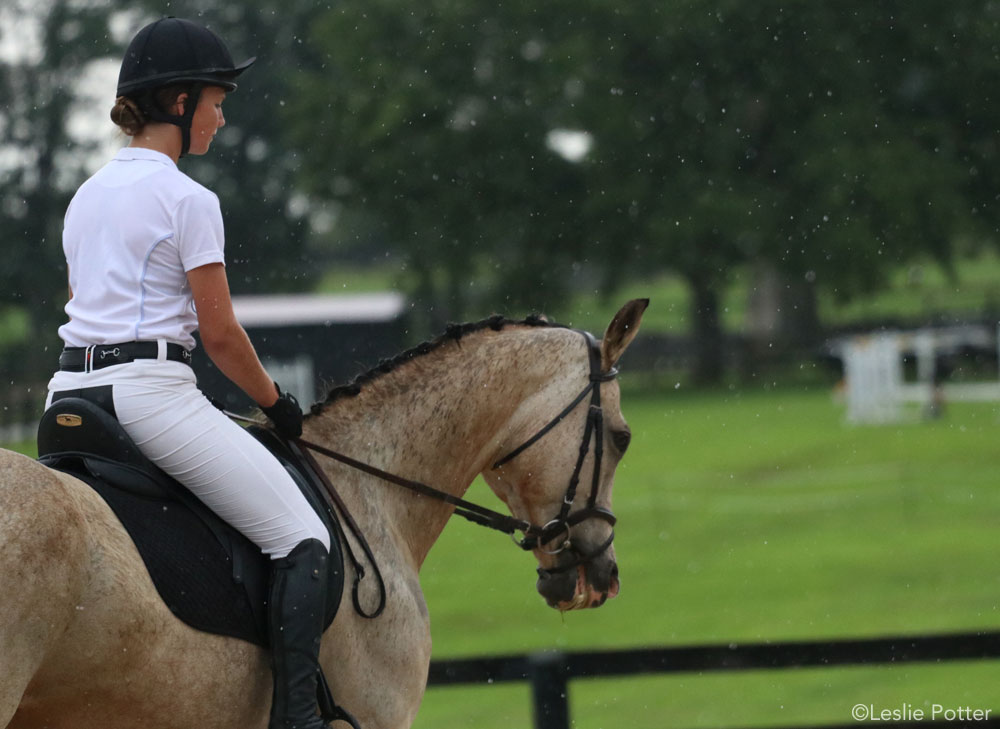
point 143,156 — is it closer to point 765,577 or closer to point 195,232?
point 195,232

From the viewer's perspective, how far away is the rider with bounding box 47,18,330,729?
3.44m

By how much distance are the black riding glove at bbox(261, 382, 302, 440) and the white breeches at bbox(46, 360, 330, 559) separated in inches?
7.4

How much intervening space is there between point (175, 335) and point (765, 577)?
40.8ft

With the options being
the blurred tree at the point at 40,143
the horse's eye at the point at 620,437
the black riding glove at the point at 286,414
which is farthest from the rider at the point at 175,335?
the blurred tree at the point at 40,143

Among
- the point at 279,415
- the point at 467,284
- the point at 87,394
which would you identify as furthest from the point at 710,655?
the point at 467,284

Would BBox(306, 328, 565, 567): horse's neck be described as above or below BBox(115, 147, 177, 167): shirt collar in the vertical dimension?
below

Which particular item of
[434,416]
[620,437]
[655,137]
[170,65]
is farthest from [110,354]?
[655,137]

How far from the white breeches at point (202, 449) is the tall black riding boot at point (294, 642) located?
88 mm

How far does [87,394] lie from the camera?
3.45 m

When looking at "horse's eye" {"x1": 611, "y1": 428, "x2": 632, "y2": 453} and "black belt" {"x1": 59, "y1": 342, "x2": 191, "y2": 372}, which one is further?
"horse's eye" {"x1": 611, "y1": 428, "x2": 632, "y2": 453}

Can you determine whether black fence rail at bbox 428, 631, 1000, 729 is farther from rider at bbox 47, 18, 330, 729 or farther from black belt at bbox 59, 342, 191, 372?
black belt at bbox 59, 342, 191, 372

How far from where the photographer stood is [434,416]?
4.20 metres

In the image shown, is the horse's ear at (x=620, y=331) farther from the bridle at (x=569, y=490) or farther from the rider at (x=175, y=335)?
the rider at (x=175, y=335)

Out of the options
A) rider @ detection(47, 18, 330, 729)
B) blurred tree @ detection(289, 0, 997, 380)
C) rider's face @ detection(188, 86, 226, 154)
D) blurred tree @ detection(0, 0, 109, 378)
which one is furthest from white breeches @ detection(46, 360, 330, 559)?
blurred tree @ detection(0, 0, 109, 378)
